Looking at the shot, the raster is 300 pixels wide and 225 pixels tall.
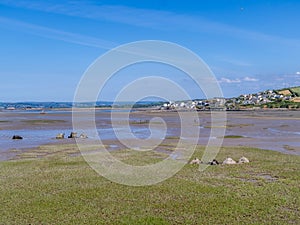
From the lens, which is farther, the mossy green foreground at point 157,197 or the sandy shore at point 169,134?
the sandy shore at point 169,134

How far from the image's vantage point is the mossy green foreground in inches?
510

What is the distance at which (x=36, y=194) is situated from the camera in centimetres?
1595

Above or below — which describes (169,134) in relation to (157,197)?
above

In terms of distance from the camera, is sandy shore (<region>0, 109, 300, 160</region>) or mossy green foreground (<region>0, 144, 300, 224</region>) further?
sandy shore (<region>0, 109, 300, 160</region>)

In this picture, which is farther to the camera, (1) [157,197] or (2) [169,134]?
(2) [169,134]

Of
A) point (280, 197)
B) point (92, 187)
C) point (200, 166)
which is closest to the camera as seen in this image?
point (280, 197)

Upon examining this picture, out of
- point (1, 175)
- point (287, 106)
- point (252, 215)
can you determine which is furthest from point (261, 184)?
point (287, 106)

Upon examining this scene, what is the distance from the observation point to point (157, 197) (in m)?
15.5

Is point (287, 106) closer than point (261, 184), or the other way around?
point (261, 184)

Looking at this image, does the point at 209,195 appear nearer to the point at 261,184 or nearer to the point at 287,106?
the point at 261,184

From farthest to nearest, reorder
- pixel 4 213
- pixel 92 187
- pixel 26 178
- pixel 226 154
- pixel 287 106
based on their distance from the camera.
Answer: pixel 287 106 → pixel 226 154 → pixel 26 178 → pixel 92 187 → pixel 4 213

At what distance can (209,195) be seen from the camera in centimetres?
1569

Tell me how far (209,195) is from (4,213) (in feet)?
27.1

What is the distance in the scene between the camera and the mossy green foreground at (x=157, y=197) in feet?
42.5
